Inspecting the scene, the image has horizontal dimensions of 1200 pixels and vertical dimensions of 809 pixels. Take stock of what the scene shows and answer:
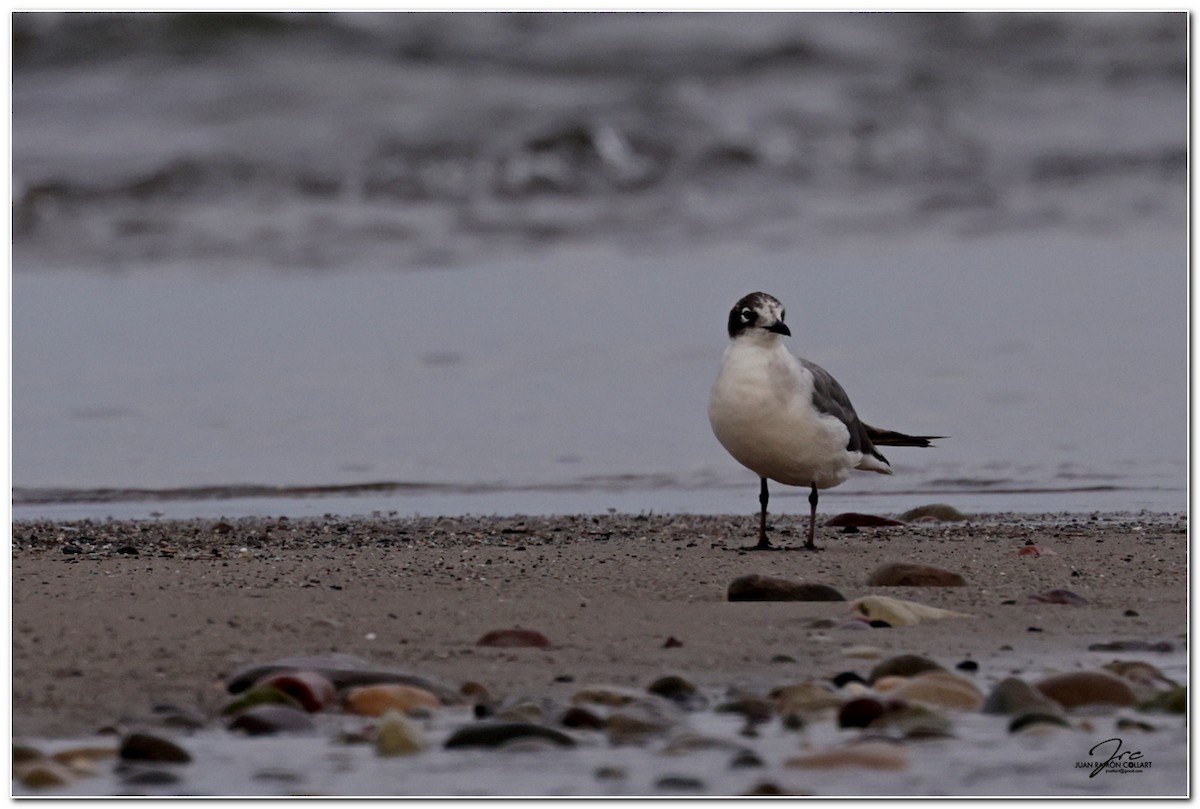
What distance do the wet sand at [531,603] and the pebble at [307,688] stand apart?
139 millimetres

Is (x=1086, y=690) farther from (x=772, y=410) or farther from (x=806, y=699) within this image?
(x=772, y=410)

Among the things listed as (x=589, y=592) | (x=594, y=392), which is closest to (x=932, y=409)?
(x=594, y=392)

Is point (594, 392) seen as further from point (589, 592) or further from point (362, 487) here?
point (589, 592)

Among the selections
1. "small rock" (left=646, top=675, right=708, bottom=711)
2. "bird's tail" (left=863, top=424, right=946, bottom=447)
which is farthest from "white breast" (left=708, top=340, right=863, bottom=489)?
"small rock" (left=646, top=675, right=708, bottom=711)

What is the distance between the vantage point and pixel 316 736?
11.0ft

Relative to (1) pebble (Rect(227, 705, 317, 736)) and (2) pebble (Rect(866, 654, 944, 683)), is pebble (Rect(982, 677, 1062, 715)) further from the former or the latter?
(1) pebble (Rect(227, 705, 317, 736))

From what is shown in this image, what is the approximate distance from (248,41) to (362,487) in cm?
318

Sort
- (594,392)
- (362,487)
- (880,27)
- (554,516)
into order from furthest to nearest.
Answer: (880,27) < (594,392) < (362,487) < (554,516)

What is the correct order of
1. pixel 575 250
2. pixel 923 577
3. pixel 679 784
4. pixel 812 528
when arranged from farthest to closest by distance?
1. pixel 575 250
2. pixel 812 528
3. pixel 923 577
4. pixel 679 784

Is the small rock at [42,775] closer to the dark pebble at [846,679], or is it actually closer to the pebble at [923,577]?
the dark pebble at [846,679]

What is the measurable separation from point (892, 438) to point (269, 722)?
153 inches

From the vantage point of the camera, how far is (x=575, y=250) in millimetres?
12094

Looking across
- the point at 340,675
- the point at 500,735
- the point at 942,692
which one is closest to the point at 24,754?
the point at 340,675

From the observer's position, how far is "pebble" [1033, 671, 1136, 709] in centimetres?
351
